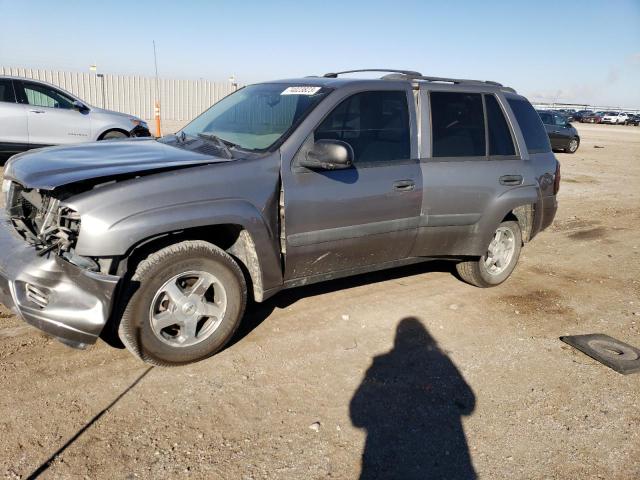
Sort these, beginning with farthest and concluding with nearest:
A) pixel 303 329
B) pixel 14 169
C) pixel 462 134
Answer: pixel 462 134 → pixel 303 329 → pixel 14 169

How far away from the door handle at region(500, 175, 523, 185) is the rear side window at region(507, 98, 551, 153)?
1.37 feet

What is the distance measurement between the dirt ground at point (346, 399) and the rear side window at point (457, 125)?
138 cm

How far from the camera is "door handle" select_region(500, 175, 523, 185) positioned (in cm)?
485

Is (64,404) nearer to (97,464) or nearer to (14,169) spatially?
(97,464)

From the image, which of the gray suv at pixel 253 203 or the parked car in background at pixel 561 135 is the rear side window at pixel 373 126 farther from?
the parked car in background at pixel 561 135

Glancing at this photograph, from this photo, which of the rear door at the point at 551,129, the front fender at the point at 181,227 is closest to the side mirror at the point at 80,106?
the front fender at the point at 181,227

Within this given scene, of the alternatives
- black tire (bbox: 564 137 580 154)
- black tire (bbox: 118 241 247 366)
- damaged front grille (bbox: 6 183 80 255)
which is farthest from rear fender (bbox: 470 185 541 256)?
black tire (bbox: 564 137 580 154)

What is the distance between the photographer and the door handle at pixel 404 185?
4.15m

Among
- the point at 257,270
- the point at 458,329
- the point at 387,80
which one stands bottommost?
the point at 458,329

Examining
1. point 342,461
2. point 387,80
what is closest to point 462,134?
point 387,80

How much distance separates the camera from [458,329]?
438 centimetres

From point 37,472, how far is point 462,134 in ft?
12.8

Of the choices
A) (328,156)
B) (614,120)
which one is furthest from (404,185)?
(614,120)

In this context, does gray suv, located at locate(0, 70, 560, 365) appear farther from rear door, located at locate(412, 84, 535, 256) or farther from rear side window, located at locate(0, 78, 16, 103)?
rear side window, located at locate(0, 78, 16, 103)
